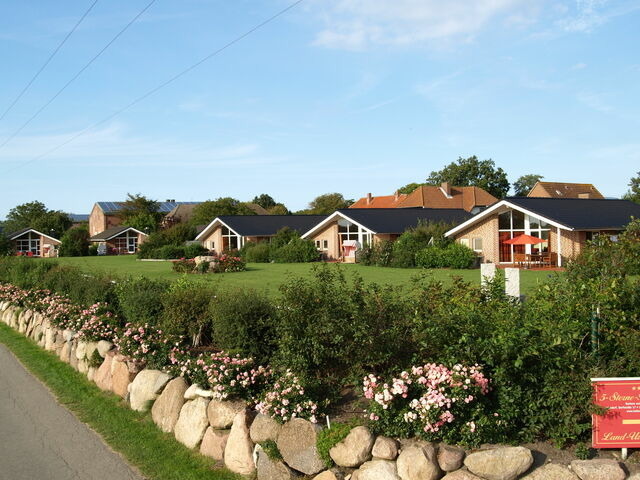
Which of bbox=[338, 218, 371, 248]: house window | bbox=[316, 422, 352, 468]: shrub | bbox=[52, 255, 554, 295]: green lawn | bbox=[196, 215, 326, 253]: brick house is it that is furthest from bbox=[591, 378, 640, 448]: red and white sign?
bbox=[196, 215, 326, 253]: brick house

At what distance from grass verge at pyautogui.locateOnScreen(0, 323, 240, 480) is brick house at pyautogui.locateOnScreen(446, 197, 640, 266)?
91.6 ft

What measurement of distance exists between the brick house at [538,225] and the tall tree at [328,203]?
65.6m

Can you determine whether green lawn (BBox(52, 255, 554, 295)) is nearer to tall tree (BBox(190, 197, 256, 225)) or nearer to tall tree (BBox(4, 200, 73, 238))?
tall tree (BBox(190, 197, 256, 225))

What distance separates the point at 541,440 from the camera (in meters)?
5.14

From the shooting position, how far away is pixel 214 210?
84312 millimetres

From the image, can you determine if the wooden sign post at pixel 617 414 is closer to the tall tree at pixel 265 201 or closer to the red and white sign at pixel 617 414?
the red and white sign at pixel 617 414

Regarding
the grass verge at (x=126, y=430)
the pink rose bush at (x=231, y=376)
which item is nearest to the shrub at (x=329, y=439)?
the grass verge at (x=126, y=430)

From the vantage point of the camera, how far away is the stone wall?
15.0ft

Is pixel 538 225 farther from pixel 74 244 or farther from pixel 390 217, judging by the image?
pixel 74 244

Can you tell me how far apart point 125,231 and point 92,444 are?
75694 mm

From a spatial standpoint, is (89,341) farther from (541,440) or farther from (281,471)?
(541,440)

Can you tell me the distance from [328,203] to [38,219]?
4739 centimetres

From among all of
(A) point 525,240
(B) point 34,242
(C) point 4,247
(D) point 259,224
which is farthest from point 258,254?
(B) point 34,242

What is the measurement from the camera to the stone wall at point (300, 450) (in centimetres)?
457
